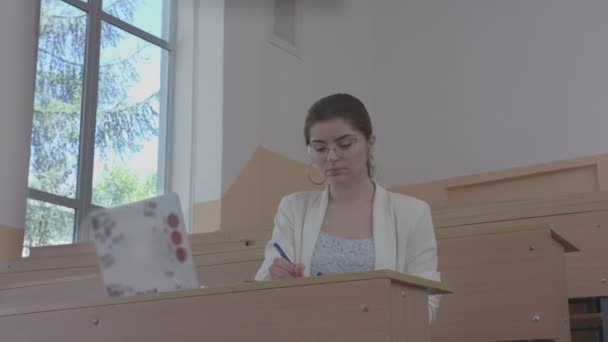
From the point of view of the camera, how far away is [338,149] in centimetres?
185

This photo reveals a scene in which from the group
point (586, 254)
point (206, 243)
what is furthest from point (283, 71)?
point (586, 254)

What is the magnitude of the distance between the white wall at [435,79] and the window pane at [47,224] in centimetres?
87

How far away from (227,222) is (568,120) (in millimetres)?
1894

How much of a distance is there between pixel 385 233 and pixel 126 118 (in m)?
2.99

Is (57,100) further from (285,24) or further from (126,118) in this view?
(285,24)

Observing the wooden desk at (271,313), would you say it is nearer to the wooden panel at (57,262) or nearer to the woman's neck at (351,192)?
the woman's neck at (351,192)

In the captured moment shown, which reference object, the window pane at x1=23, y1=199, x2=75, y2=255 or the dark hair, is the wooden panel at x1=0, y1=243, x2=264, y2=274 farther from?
the dark hair

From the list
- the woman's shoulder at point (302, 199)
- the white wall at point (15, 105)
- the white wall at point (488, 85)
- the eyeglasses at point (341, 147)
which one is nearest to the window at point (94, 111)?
the white wall at point (15, 105)

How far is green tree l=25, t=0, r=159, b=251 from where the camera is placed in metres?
4.10

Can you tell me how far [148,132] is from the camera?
471 cm

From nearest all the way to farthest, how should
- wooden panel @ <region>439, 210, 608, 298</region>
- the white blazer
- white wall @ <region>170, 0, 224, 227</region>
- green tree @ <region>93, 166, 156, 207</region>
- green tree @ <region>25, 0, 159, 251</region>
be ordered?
the white blazer
wooden panel @ <region>439, 210, 608, 298</region>
green tree @ <region>25, 0, 159, 251</region>
green tree @ <region>93, 166, 156, 207</region>
white wall @ <region>170, 0, 224, 227</region>

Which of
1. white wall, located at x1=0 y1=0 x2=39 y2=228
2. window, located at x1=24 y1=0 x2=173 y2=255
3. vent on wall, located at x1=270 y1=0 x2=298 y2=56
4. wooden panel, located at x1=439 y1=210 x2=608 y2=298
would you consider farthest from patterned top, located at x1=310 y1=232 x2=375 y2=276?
vent on wall, located at x1=270 y1=0 x2=298 y2=56

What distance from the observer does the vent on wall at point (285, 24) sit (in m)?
5.18

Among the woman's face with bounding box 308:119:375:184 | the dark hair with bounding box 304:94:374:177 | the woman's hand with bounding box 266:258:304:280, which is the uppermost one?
the dark hair with bounding box 304:94:374:177
